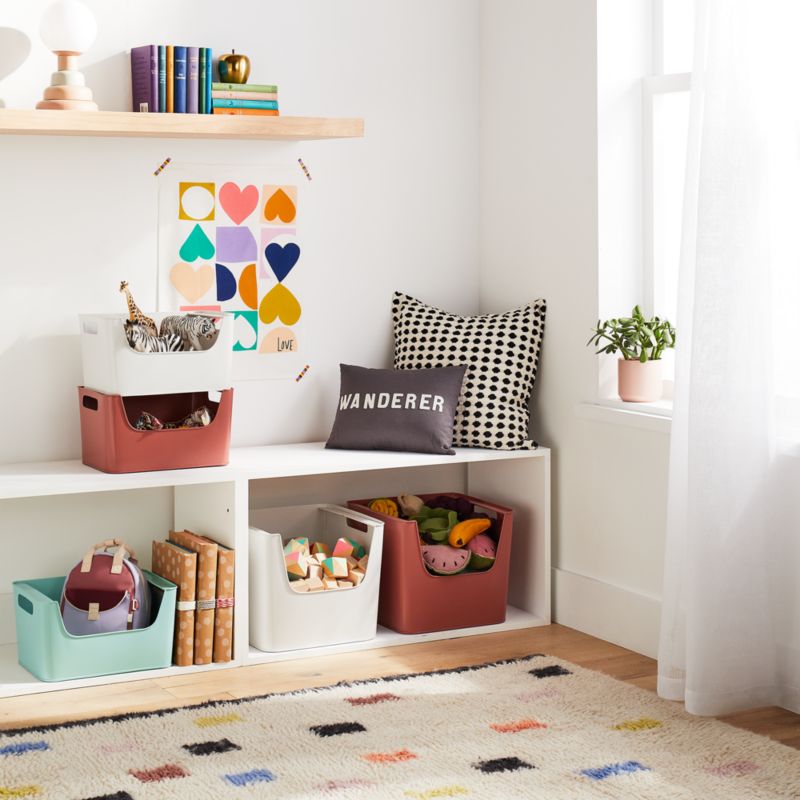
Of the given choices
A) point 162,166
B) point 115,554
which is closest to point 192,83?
point 162,166

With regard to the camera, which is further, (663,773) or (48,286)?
(48,286)

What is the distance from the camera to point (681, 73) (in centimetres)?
312

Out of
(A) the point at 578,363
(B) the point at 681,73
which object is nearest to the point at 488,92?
(B) the point at 681,73

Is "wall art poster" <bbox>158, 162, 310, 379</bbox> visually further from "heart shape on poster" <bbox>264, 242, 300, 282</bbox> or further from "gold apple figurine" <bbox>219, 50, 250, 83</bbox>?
"gold apple figurine" <bbox>219, 50, 250, 83</bbox>

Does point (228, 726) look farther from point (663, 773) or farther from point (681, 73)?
point (681, 73)

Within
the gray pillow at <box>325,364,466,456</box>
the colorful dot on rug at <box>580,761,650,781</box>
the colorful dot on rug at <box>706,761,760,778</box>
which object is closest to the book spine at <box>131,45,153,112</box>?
the gray pillow at <box>325,364,466,456</box>

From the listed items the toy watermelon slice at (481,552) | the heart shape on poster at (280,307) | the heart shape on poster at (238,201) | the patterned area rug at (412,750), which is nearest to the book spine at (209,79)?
the heart shape on poster at (238,201)

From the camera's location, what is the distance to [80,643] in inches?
110

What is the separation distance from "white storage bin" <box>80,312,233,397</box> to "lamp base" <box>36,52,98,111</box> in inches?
18.7

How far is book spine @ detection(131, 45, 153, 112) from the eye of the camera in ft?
9.83

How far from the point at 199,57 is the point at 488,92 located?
2.85ft

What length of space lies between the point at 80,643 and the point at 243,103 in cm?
133

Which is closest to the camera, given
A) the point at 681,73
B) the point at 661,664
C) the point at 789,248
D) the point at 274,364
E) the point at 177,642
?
the point at 789,248

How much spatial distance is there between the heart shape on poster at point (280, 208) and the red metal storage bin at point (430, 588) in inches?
30.9
